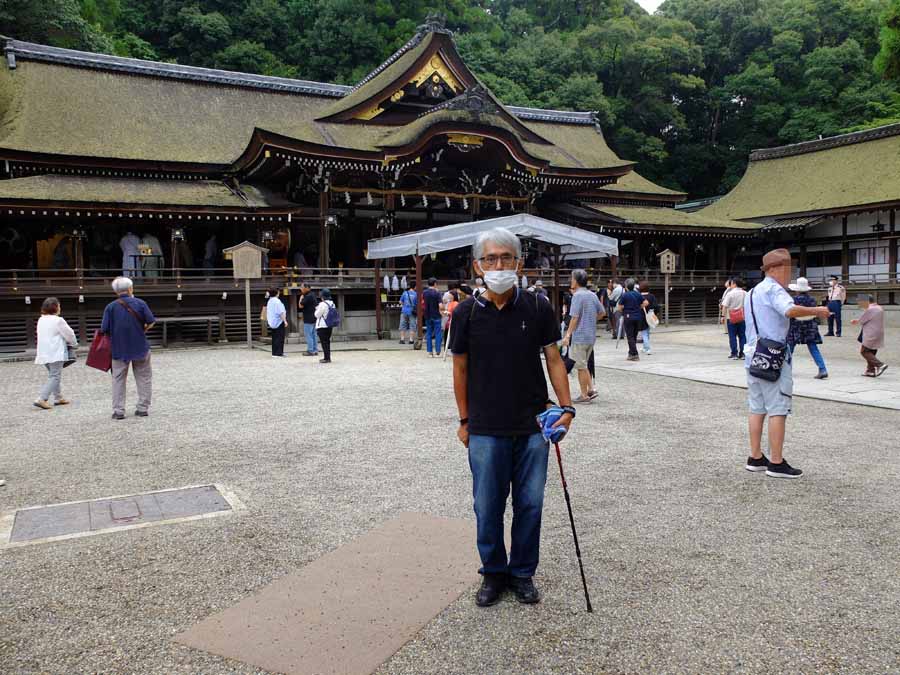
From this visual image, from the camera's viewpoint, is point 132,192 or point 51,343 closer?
point 51,343

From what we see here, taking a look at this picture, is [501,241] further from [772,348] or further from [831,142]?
[831,142]

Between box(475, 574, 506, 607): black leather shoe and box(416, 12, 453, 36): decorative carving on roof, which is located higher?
box(416, 12, 453, 36): decorative carving on roof

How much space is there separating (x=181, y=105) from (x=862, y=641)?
24.7 m

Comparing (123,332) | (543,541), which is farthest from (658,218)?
(543,541)

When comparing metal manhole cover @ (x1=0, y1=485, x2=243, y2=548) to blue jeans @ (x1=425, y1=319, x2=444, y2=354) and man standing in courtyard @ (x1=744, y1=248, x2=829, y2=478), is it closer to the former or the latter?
man standing in courtyard @ (x1=744, y1=248, x2=829, y2=478)

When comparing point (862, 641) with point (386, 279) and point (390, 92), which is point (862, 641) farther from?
point (390, 92)

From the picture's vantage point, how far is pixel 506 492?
3.09 metres

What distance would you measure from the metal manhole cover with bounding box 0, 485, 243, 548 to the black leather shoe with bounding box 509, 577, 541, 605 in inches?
85.6

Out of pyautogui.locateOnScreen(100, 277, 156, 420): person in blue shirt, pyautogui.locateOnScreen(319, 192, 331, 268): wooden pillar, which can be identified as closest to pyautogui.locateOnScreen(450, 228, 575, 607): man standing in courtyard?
pyautogui.locateOnScreen(100, 277, 156, 420): person in blue shirt

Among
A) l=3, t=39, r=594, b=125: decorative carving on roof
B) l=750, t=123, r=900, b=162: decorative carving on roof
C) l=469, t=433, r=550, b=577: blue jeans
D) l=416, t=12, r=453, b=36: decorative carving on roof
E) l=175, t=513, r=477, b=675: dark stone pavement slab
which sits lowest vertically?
l=175, t=513, r=477, b=675: dark stone pavement slab

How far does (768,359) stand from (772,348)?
89 millimetres

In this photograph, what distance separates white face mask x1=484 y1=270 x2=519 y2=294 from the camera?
9.69 feet

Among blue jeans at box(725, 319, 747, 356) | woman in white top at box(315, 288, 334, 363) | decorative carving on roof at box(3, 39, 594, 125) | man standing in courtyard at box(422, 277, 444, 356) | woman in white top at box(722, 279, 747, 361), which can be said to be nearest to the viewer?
woman in white top at box(722, 279, 747, 361)

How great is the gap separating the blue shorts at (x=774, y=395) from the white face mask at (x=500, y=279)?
2.97 m
